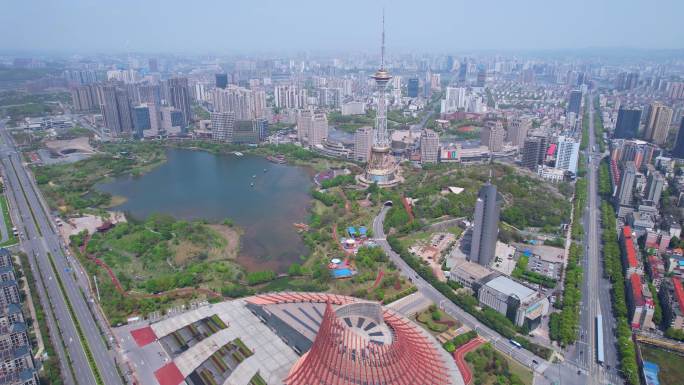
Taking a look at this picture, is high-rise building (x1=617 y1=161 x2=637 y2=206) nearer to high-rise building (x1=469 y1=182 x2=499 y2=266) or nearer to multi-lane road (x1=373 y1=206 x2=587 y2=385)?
high-rise building (x1=469 y1=182 x2=499 y2=266)

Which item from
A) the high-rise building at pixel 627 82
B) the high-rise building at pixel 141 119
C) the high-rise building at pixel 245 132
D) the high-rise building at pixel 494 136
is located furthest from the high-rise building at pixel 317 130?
the high-rise building at pixel 627 82

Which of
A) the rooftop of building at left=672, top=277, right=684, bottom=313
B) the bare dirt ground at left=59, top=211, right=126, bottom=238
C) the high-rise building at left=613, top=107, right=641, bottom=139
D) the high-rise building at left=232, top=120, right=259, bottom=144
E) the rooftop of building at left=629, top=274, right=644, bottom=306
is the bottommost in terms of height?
the bare dirt ground at left=59, top=211, right=126, bottom=238

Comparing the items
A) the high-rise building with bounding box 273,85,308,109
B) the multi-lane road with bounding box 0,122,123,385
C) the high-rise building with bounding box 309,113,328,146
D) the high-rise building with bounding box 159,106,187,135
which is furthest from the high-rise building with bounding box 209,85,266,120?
the multi-lane road with bounding box 0,122,123,385

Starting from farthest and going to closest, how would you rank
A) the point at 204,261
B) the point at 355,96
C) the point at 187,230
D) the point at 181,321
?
the point at 355,96 < the point at 187,230 < the point at 204,261 < the point at 181,321

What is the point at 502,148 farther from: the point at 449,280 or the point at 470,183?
the point at 449,280

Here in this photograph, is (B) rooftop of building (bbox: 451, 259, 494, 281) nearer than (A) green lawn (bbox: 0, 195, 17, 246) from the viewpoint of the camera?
Yes

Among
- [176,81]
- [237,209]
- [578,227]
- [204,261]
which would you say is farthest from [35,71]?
[578,227]

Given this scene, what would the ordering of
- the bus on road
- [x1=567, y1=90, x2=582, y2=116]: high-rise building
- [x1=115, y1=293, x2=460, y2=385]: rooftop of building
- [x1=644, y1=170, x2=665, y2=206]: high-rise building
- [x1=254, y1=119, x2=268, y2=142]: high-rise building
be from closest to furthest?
[x1=115, y1=293, x2=460, y2=385]: rooftop of building → the bus on road → [x1=644, y1=170, x2=665, y2=206]: high-rise building → [x1=254, y1=119, x2=268, y2=142]: high-rise building → [x1=567, y1=90, x2=582, y2=116]: high-rise building

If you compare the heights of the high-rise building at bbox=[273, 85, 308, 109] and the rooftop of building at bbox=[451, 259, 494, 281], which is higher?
the high-rise building at bbox=[273, 85, 308, 109]
